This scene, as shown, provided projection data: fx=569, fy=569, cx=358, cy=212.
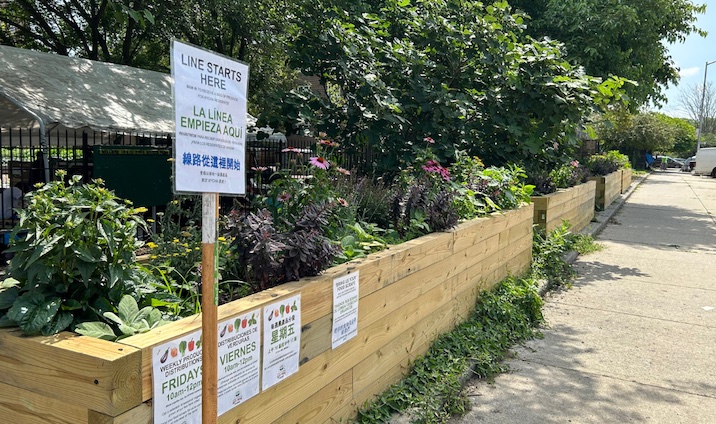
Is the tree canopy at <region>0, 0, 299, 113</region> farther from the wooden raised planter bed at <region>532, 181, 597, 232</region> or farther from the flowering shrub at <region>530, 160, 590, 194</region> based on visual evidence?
the wooden raised planter bed at <region>532, 181, 597, 232</region>

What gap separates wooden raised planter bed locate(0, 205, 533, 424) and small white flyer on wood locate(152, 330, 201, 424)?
→ 0.03 meters

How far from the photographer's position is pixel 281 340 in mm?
2754

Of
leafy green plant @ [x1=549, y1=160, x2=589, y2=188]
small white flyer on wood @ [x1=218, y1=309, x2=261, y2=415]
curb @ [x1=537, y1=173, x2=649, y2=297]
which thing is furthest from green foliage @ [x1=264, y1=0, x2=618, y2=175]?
small white flyer on wood @ [x1=218, y1=309, x2=261, y2=415]

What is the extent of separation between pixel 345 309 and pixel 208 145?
1.63 metres

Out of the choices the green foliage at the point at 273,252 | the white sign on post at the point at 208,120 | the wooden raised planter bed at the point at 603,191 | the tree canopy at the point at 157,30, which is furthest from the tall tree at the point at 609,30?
the white sign on post at the point at 208,120

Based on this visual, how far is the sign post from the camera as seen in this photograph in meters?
1.84

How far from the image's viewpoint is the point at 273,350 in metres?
2.69

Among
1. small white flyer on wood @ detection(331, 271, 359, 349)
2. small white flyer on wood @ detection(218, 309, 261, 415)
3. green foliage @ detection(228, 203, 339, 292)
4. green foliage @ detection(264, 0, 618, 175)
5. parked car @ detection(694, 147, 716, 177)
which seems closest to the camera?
small white flyer on wood @ detection(218, 309, 261, 415)

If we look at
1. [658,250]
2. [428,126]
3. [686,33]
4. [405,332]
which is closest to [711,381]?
[405,332]

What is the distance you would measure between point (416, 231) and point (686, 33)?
1562 cm

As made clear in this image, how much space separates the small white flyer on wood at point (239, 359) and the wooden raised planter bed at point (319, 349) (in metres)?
0.04

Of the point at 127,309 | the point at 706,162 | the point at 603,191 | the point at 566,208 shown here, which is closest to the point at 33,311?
the point at 127,309

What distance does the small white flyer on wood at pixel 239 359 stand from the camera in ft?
7.86

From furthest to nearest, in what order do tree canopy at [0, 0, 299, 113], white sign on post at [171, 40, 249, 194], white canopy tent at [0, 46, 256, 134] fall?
tree canopy at [0, 0, 299, 113] < white canopy tent at [0, 46, 256, 134] < white sign on post at [171, 40, 249, 194]
